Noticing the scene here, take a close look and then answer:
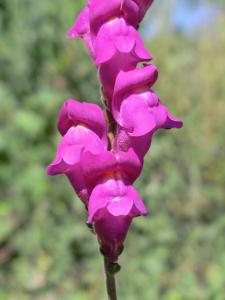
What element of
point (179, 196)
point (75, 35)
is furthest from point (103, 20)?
point (179, 196)

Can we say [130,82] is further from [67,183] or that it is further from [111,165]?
[67,183]

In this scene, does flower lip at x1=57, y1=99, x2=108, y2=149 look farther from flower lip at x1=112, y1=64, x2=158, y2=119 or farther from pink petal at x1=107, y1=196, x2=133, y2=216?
pink petal at x1=107, y1=196, x2=133, y2=216

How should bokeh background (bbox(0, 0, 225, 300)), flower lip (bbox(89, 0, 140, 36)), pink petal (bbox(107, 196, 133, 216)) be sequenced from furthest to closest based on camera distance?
bokeh background (bbox(0, 0, 225, 300)) < flower lip (bbox(89, 0, 140, 36)) < pink petal (bbox(107, 196, 133, 216))

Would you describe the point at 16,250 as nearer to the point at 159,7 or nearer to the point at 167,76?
the point at 167,76

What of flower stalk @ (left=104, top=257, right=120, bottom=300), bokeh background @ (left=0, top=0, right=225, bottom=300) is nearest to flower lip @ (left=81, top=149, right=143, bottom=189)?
flower stalk @ (left=104, top=257, right=120, bottom=300)

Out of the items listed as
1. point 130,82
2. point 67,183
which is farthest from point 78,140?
point 67,183

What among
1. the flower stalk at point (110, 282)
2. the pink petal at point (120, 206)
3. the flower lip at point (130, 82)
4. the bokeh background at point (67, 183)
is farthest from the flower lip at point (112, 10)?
the bokeh background at point (67, 183)

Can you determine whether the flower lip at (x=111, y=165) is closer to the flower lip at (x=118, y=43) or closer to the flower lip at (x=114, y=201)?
the flower lip at (x=114, y=201)
